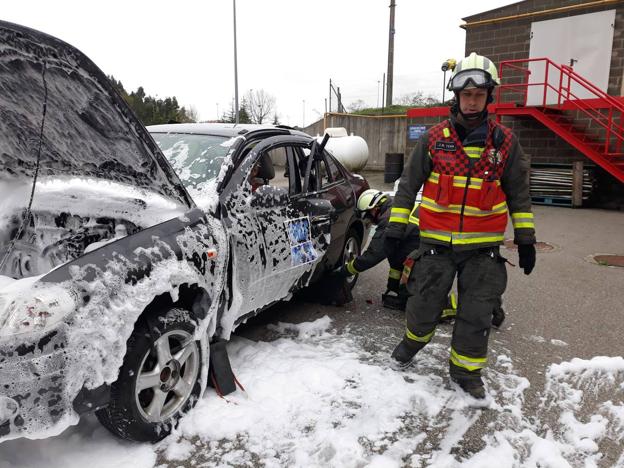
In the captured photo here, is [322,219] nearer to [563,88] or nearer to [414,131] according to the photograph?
[563,88]

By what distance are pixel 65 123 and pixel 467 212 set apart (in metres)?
2.20

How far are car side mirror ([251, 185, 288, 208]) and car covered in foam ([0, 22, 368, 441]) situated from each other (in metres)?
0.01

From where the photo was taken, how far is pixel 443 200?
Answer: 3.04 m

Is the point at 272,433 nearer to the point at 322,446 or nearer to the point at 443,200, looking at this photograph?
the point at 322,446

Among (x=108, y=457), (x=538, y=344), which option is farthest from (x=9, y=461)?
(x=538, y=344)

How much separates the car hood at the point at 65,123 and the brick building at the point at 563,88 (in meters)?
9.69

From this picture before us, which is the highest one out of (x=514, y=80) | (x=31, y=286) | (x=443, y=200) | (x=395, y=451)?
(x=514, y=80)

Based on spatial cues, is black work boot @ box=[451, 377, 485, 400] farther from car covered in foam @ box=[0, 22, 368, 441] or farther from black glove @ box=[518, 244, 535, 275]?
car covered in foam @ box=[0, 22, 368, 441]

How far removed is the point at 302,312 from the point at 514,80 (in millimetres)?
10555

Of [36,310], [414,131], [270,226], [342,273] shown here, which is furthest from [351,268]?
[414,131]

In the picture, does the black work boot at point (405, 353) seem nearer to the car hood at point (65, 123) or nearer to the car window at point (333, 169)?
the car hood at point (65, 123)

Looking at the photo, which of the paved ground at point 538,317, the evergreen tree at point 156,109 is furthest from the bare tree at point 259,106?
the paved ground at point 538,317

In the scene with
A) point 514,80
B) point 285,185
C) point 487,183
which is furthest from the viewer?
point 514,80

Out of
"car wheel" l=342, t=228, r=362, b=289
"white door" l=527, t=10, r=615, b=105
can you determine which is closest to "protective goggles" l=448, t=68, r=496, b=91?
"car wheel" l=342, t=228, r=362, b=289
